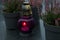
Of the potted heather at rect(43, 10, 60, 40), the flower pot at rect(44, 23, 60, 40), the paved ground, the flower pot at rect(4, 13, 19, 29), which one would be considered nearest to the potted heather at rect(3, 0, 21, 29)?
the flower pot at rect(4, 13, 19, 29)

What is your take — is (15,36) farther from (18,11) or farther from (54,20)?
(54,20)

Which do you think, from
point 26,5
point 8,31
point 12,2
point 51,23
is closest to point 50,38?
point 51,23

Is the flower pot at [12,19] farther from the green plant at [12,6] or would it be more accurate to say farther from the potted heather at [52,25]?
the potted heather at [52,25]

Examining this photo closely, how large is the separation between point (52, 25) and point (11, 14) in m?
1.21

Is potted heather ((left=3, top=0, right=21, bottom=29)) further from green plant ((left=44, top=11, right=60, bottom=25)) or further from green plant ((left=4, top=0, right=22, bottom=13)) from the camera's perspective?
green plant ((left=44, top=11, right=60, bottom=25))

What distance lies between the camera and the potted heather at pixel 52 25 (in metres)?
2.33

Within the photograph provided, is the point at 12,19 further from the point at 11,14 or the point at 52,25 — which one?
the point at 52,25

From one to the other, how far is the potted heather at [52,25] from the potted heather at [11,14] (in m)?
0.94

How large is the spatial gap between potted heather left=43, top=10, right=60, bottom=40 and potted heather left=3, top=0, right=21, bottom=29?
0.94 m

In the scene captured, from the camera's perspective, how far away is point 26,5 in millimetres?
3035

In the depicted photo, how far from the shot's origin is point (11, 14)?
3398 millimetres

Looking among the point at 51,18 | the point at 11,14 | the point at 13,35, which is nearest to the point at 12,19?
the point at 11,14

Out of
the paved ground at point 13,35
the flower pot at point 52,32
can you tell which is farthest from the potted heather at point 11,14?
the flower pot at point 52,32

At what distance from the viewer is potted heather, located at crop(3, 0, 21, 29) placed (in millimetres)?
3413
